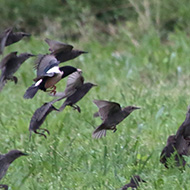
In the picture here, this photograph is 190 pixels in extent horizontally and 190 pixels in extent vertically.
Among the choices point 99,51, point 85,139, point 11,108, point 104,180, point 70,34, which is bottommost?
point 70,34

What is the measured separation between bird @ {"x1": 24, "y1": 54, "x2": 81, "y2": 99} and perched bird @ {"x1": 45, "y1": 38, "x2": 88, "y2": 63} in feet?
0.38

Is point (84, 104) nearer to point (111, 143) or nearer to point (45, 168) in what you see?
point (111, 143)

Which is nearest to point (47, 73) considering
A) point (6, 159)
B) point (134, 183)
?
point (6, 159)

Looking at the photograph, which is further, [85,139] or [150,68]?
[150,68]

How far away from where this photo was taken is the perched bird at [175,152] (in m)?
3.61

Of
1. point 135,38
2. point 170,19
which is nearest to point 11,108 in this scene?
point 135,38

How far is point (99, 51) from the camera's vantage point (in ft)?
25.8

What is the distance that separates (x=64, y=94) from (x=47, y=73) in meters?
0.49

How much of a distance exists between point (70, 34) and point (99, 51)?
1.95m

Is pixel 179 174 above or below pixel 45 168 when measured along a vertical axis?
above

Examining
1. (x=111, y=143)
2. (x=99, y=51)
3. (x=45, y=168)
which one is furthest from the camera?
(x=99, y=51)

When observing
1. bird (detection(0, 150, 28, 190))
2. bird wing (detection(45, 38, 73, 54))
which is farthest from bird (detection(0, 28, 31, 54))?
bird (detection(0, 150, 28, 190))

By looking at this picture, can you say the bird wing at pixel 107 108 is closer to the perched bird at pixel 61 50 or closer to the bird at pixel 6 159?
the perched bird at pixel 61 50

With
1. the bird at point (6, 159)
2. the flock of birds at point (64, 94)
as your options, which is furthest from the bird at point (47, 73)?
the bird at point (6, 159)
